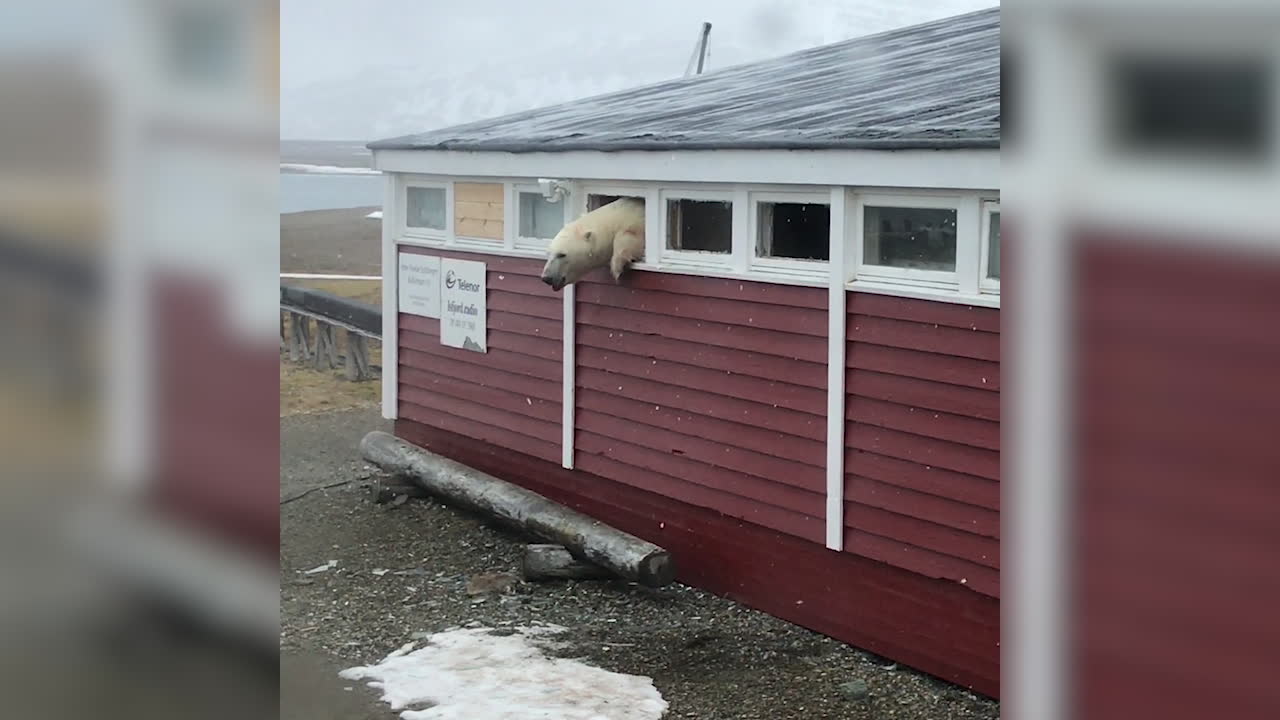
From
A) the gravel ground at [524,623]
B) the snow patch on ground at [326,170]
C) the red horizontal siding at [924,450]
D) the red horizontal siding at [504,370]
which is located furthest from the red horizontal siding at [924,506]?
the snow patch on ground at [326,170]

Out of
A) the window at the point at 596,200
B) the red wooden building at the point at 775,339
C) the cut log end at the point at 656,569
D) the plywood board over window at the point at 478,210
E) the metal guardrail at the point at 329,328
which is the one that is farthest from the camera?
the metal guardrail at the point at 329,328

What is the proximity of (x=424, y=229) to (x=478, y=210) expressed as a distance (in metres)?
0.83

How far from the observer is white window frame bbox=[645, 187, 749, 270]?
725 centimetres

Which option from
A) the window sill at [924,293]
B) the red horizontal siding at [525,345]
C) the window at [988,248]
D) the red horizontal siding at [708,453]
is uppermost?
the window at [988,248]

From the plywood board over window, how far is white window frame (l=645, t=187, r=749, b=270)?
6.00 feet

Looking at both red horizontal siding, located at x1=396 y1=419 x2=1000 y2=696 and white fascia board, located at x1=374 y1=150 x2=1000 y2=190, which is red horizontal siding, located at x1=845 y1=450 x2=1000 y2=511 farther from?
white fascia board, located at x1=374 y1=150 x2=1000 y2=190

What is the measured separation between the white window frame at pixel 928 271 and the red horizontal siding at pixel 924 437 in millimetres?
98

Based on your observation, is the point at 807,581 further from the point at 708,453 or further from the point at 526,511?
the point at 526,511

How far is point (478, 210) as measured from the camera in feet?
31.3

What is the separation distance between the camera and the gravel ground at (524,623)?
6.01 metres

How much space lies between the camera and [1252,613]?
91 centimetres

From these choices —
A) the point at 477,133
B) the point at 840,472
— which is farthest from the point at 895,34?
the point at 840,472

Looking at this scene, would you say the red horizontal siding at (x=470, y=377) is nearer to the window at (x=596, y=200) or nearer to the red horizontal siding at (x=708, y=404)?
the red horizontal siding at (x=708, y=404)

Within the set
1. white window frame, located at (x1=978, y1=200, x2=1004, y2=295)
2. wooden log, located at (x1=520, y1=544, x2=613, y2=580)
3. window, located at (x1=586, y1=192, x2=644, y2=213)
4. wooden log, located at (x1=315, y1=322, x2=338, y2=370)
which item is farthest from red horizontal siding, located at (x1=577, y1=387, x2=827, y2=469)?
wooden log, located at (x1=315, y1=322, x2=338, y2=370)
